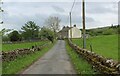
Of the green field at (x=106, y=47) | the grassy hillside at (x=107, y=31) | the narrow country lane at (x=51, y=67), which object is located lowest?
the narrow country lane at (x=51, y=67)

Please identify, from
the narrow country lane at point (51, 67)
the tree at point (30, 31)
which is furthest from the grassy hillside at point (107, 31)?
the narrow country lane at point (51, 67)

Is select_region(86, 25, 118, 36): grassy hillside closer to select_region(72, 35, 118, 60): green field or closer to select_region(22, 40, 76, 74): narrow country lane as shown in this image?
select_region(72, 35, 118, 60): green field

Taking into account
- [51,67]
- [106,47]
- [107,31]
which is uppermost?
[107,31]

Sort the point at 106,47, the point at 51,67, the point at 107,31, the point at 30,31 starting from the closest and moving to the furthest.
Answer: the point at 51,67 → the point at 106,47 → the point at 107,31 → the point at 30,31

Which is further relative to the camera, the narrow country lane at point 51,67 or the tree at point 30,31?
the tree at point 30,31

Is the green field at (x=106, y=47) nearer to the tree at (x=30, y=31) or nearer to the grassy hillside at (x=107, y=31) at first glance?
the grassy hillside at (x=107, y=31)

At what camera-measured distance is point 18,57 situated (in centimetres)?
2814

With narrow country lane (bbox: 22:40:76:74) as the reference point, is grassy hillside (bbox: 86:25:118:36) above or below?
above

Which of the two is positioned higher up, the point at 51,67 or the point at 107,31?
the point at 107,31

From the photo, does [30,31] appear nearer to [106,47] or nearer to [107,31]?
[107,31]

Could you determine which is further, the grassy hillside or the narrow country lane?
the grassy hillside

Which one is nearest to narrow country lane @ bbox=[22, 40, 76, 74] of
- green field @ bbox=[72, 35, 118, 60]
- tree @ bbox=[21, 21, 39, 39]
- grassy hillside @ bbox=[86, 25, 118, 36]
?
green field @ bbox=[72, 35, 118, 60]

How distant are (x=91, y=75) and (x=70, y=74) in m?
1.58

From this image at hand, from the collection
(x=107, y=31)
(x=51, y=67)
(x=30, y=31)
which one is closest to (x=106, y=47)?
(x=51, y=67)
